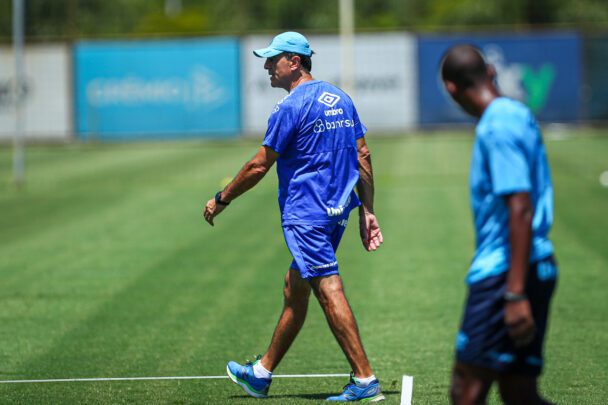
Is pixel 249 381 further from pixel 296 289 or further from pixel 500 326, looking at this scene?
pixel 500 326

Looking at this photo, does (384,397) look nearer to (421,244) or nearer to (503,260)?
(503,260)

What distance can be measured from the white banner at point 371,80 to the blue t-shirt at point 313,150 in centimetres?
2910

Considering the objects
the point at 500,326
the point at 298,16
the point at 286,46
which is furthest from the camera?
the point at 298,16

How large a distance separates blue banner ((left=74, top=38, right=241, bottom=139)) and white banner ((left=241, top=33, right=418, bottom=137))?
629 millimetres

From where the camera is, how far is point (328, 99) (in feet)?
17.9

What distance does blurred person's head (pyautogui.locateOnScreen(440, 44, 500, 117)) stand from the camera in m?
3.86

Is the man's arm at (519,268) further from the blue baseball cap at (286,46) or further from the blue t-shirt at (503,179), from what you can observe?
the blue baseball cap at (286,46)

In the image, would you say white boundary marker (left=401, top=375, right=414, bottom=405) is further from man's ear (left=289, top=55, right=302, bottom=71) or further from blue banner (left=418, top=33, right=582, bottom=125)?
blue banner (left=418, top=33, right=582, bottom=125)

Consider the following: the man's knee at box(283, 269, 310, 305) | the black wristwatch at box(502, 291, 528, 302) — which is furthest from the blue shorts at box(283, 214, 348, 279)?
the black wristwatch at box(502, 291, 528, 302)

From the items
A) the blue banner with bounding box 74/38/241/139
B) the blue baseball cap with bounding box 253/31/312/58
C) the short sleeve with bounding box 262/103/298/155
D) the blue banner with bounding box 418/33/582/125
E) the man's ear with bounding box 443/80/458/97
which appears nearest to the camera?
the man's ear with bounding box 443/80/458/97

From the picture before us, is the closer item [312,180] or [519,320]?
[519,320]

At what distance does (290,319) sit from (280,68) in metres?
1.44

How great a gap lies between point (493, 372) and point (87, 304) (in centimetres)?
550

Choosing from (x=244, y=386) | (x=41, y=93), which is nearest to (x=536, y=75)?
(x=41, y=93)
